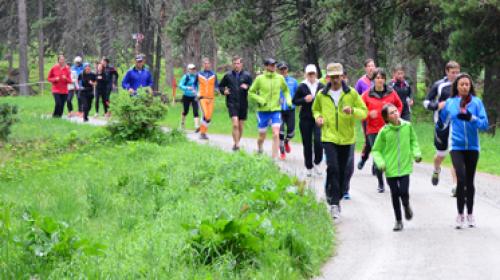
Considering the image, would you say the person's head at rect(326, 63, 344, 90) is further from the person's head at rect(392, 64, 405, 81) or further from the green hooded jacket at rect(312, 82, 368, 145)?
the person's head at rect(392, 64, 405, 81)

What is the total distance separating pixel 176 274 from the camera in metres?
7.11

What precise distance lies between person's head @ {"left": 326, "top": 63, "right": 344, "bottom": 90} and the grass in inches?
53.3

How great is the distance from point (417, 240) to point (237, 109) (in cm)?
870

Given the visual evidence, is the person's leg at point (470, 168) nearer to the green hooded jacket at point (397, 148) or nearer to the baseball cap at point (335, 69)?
the green hooded jacket at point (397, 148)

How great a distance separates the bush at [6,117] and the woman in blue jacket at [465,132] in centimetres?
1062

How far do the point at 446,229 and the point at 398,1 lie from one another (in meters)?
18.1

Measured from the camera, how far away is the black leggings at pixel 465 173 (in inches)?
413

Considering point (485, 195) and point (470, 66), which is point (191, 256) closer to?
point (485, 195)

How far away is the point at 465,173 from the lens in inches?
418

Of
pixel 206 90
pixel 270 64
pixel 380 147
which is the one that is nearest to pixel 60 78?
pixel 206 90

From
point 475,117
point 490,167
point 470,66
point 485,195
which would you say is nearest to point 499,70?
point 470,66

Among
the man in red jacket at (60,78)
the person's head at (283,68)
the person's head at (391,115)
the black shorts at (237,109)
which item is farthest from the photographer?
the man in red jacket at (60,78)

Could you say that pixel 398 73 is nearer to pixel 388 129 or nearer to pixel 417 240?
pixel 388 129

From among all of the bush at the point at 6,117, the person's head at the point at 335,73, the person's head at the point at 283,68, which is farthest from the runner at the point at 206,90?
the person's head at the point at 335,73
